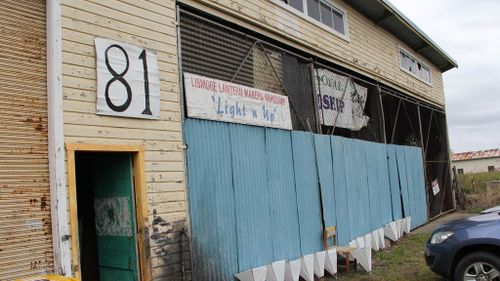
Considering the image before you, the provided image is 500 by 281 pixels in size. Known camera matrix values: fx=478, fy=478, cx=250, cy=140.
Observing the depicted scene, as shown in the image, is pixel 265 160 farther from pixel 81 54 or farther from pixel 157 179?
pixel 81 54

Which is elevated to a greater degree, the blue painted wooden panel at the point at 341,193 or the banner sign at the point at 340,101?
the banner sign at the point at 340,101

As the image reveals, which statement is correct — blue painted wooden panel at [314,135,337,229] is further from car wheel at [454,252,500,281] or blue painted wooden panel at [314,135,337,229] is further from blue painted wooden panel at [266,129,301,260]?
car wheel at [454,252,500,281]

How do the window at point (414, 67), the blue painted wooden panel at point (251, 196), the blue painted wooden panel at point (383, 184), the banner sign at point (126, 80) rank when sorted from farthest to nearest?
the window at point (414, 67) < the blue painted wooden panel at point (383, 184) < the blue painted wooden panel at point (251, 196) < the banner sign at point (126, 80)

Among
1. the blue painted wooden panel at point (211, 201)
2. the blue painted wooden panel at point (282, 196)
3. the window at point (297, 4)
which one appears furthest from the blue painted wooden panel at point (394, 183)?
the blue painted wooden panel at point (211, 201)

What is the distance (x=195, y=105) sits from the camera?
7.02 metres

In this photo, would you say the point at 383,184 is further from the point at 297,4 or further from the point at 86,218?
the point at 86,218

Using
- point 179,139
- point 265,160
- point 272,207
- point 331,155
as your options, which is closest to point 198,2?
point 179,139

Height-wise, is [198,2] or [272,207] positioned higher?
[198,2]

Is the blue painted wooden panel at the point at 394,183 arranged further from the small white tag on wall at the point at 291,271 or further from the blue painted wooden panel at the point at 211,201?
the blue painted wooden panel at the point at 211,201

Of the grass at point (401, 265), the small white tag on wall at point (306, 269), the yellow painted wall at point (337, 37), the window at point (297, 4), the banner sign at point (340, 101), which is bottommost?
the grass at point (401, 265)

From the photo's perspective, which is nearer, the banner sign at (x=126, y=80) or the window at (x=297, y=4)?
the banner sign at (x=126, y=80)

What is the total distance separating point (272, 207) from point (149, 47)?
353cm

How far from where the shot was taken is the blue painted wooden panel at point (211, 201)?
675 centimetres

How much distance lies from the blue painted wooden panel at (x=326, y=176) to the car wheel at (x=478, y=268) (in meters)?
3.49
